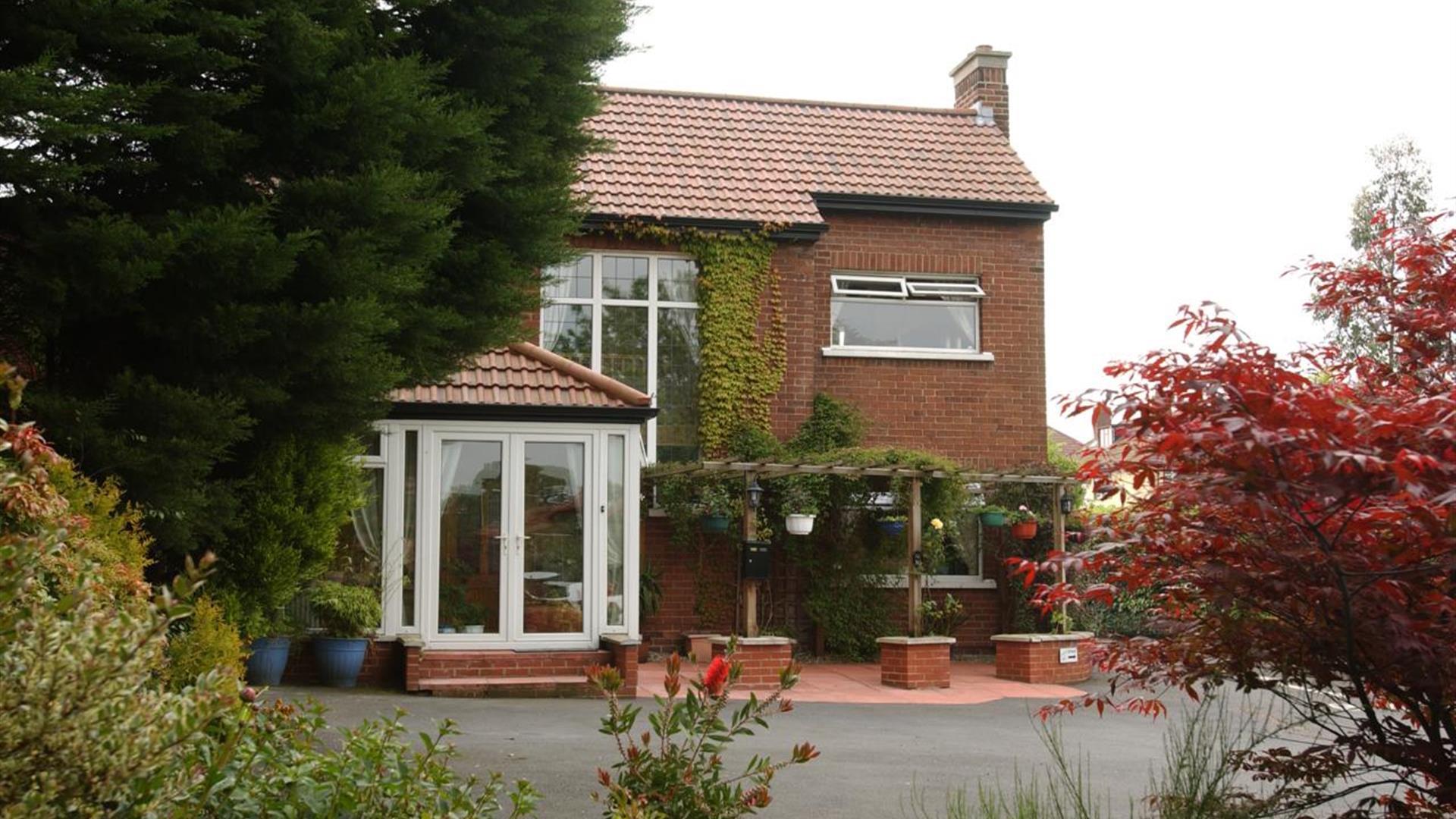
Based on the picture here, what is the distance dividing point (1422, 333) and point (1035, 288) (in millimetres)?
12597

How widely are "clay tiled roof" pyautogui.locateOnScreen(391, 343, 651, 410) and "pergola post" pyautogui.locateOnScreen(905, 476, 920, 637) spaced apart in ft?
11.2

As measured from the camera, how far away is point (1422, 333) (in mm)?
5742

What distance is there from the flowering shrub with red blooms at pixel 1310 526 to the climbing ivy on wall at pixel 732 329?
10949 millimetres

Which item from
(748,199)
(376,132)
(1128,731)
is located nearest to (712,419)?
(748,199)

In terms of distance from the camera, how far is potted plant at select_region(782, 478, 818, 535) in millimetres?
15422

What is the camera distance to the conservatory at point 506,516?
13.2m

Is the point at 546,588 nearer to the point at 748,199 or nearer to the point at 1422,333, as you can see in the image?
the point at 748,199

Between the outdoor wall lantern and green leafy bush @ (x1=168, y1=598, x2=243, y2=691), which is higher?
the outdoor wall lantern

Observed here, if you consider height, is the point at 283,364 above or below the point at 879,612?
above

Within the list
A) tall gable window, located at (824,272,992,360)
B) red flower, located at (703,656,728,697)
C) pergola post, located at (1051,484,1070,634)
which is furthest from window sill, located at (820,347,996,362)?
red flower, located at (703,656,728,697)

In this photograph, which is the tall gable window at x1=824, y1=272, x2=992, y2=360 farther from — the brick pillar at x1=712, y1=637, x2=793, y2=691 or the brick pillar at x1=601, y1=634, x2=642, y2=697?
the brick pillar at x1=601, y1=634, x2=642, y2=697

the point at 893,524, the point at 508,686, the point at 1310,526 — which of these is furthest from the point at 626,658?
the point at 1310,526

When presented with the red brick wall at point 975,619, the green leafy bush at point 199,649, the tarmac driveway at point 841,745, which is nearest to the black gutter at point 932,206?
the red brick wall at point 975,619

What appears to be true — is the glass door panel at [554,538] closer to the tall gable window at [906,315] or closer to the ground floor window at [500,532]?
the ground floor window at [500,532]
